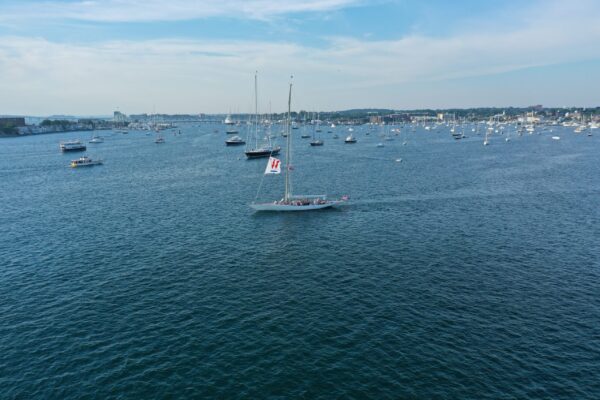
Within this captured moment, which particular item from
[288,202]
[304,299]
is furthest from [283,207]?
[304,299]

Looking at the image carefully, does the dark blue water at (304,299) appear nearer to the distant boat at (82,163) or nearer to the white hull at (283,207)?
the white hull at (283,207)

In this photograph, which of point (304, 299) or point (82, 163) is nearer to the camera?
point (304, 299)

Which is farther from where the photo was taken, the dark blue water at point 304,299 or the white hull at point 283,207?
the white hull at point 283,207

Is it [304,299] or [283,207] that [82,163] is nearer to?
[283,207]

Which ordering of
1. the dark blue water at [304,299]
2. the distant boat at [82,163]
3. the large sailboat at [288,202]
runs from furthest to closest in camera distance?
the distant boat at [82,163] < the large sailboat at [288,202] < the dark blue water at [304,299]

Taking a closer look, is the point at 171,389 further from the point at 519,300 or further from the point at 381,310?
the point at 519,300

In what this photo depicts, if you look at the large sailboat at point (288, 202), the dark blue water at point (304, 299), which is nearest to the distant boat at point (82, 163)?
the dark blue water at point (304, 299)

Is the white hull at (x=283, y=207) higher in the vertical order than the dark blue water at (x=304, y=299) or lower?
higher

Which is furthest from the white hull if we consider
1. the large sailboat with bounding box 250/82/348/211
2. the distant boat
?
the distant boat
